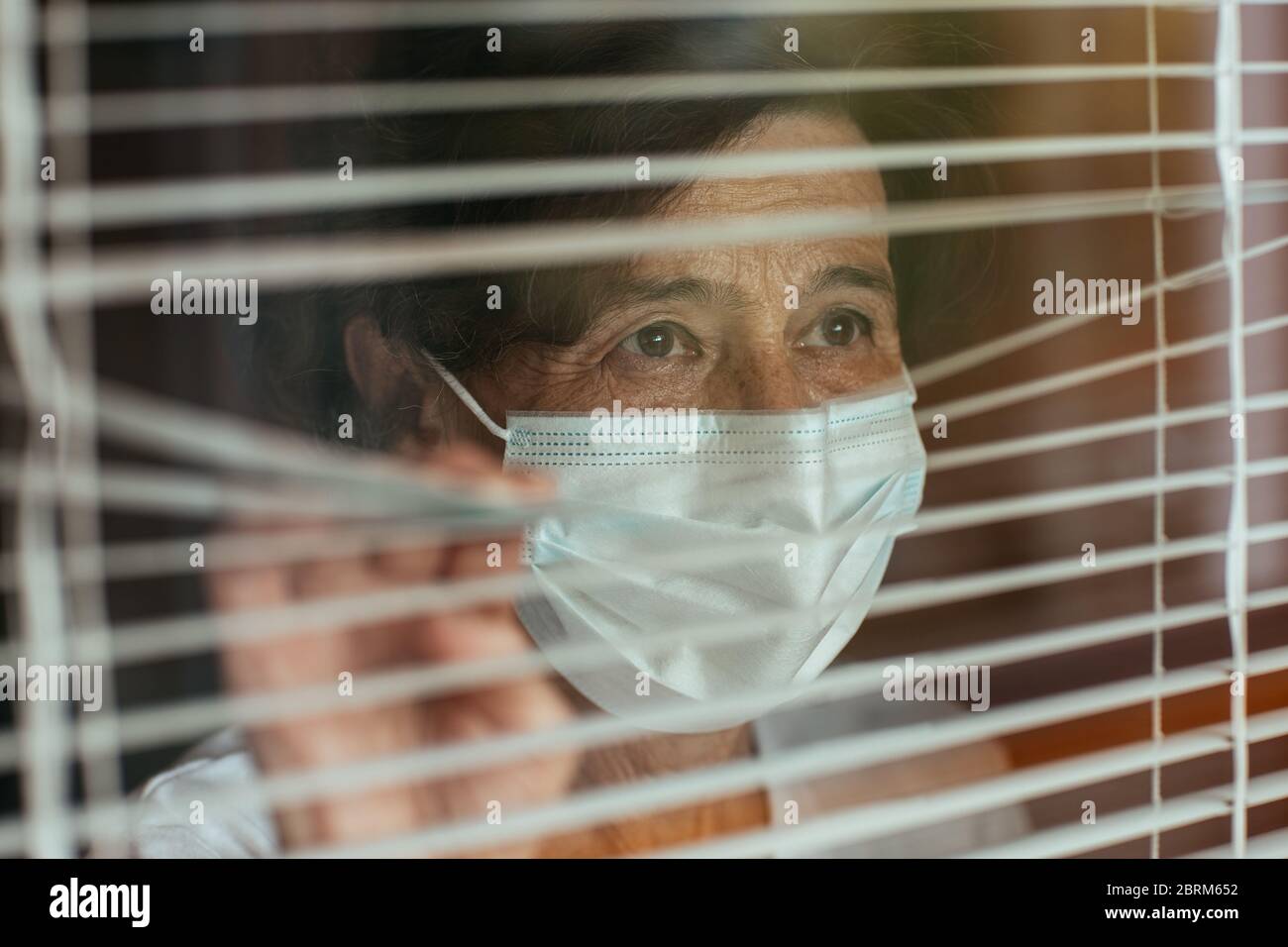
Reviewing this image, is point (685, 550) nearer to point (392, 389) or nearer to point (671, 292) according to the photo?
point (671, 292)

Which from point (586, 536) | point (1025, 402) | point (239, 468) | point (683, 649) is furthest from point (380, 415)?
point (1025, 402)

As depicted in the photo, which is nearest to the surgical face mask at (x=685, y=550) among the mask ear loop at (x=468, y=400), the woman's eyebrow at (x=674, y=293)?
the mask ear loop at (x=468, y=400)

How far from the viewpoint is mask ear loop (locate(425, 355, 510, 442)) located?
3.03ft

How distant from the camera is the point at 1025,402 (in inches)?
60.1

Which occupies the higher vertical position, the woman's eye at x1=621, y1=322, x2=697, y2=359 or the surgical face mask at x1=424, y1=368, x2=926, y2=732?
the woman's eye at x1=621, y1=322, x2=697, y2=359

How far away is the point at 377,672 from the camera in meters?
0.88

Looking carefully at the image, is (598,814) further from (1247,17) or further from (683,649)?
(1247,17)

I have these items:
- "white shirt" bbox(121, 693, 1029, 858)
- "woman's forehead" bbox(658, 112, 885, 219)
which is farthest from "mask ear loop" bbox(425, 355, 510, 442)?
"white shirt" bbox(121, 693, 1029, 858)

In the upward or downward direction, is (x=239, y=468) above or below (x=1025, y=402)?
below

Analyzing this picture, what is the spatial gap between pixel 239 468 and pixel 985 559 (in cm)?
118

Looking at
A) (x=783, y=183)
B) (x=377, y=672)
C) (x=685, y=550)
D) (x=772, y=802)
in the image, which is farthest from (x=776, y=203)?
(x=772, y=802)

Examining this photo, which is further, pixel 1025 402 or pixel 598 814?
pixel 1025 402

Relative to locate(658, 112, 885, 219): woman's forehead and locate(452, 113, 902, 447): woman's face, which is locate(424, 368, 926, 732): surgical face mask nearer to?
locate(452, 113, 902, 447): woman's face

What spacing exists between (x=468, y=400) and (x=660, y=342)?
0.20m
